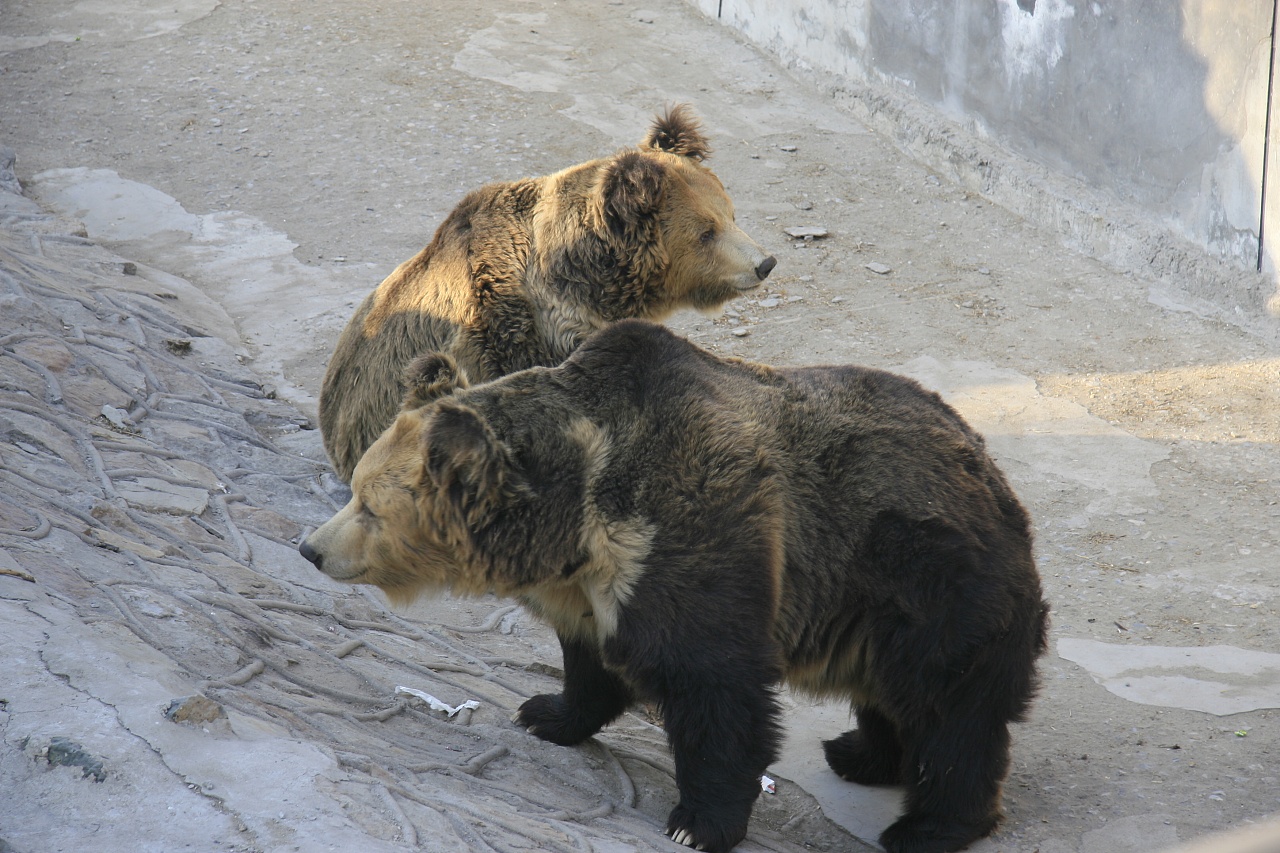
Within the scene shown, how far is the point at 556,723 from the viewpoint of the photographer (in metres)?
4.32

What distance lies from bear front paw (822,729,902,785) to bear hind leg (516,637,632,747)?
3.12 ft

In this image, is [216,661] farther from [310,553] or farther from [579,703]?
[579,703]

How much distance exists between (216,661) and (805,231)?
697 cm

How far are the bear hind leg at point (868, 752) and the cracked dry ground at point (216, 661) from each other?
0.23 metres

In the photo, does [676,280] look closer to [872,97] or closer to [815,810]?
[815,810]

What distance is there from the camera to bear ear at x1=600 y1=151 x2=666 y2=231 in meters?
5.67

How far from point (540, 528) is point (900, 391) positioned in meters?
1.41

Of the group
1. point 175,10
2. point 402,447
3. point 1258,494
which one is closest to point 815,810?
point 402,447

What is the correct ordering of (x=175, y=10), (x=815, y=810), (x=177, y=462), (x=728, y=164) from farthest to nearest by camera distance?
(x=175, y=10) → (x=728, y=164) → (x=177, y=462) → (x=815, y=810)

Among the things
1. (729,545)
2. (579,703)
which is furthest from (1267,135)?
(579,703)

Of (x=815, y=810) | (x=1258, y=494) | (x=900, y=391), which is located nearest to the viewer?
(x=900, y=391)

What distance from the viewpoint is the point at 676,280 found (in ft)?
19.6

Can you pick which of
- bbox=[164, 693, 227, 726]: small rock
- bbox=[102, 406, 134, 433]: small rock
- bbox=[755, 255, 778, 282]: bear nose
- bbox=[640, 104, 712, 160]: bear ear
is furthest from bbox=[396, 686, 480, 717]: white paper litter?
bbox=[640, 104, 712, 160]: bear ear

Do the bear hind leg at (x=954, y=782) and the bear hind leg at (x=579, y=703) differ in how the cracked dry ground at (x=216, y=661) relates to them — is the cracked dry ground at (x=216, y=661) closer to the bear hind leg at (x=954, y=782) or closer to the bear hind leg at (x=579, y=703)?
the bear hind leg at (x=579, y=703)
